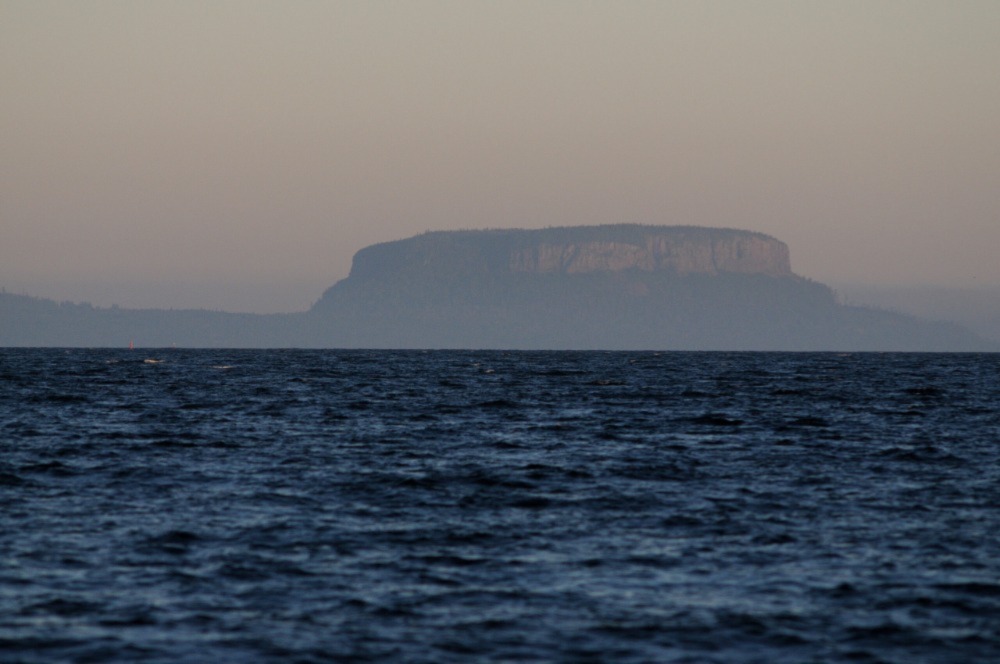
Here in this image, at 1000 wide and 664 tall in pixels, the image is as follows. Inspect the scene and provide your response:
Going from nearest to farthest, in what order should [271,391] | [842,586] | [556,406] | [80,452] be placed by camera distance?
[842,586], [80,452], [556,406], [271,391]

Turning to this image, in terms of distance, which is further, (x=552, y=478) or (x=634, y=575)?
(x=552, y=478)

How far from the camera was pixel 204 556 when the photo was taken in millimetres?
21922

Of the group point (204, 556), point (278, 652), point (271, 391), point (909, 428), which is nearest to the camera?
point (278, 652)

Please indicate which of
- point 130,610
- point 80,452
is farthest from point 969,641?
point 80,452

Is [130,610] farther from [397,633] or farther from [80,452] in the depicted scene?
[80,452]

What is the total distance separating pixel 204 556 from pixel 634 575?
743cm

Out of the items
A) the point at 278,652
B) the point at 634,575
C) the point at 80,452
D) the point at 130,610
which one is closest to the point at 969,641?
the point at 634,575

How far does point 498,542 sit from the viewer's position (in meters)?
23.6

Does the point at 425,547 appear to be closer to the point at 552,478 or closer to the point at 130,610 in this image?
the point at 130,610

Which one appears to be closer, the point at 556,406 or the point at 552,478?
the point at 552,478

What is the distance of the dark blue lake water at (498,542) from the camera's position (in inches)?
669

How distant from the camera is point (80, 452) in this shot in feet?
123

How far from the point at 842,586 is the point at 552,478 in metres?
13.0

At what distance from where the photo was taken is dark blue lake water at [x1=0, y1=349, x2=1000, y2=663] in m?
17.0
